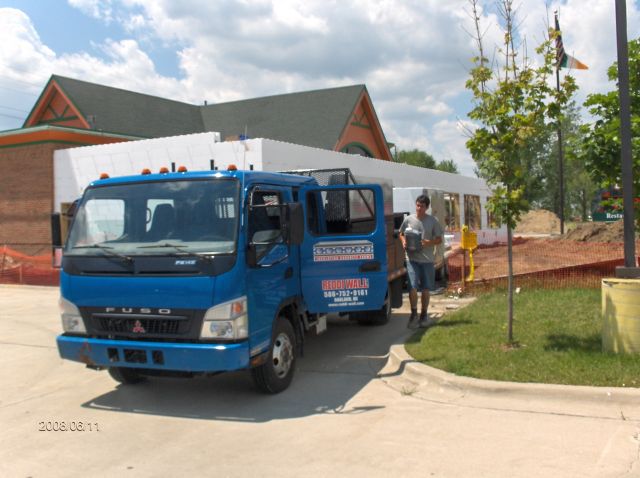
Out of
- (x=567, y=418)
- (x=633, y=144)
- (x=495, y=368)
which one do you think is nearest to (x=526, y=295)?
(x=633, y=144)

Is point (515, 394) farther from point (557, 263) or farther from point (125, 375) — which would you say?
point (557, 263)

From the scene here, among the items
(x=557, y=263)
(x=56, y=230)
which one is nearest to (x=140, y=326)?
(x=56, y=230)

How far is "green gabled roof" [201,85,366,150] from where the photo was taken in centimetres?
2752

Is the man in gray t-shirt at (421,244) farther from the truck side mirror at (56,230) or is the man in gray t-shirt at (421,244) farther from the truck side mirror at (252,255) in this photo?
the truck side mirror at (56,230)

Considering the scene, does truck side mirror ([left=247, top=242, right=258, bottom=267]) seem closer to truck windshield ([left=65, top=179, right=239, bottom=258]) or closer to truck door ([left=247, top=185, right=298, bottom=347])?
truck door ([left=247, top=185, right=298, bottom=347])

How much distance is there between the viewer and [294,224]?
18.7ft

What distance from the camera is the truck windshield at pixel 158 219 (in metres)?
5.48

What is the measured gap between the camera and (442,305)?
10.8m

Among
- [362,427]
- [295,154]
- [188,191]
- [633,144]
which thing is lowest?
[362,427]

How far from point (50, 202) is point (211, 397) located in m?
15.8

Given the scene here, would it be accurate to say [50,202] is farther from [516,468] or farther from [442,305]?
[516,468]

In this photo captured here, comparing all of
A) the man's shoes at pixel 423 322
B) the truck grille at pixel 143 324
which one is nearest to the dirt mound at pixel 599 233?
the man's shoes at pixel 423 322

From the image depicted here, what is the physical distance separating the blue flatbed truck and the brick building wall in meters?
14.4

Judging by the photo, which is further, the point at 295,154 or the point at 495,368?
the point at 295,154
